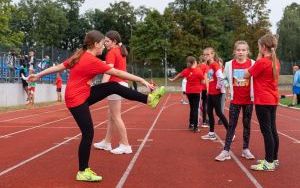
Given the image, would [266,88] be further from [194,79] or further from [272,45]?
[194,79]

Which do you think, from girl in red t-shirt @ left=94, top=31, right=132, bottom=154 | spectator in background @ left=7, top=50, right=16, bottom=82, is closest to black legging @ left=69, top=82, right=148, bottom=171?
girl in red t-shirt @ left=94, top=31, right=132, bottom=154

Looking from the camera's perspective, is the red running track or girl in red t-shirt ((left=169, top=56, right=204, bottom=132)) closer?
the red running track

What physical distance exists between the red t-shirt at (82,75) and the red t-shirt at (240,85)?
2.59 metres

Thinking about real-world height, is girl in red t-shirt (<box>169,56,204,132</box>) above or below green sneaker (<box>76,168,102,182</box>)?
above

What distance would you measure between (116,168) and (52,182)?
127 centimetres

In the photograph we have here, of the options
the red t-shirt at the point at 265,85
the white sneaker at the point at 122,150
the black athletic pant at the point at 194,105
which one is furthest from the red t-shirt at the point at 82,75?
→ the black athletic pant at the point at 194,105

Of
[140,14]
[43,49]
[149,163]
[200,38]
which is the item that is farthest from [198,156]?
[140,14]

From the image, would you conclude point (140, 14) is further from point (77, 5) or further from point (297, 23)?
point (297, 23)

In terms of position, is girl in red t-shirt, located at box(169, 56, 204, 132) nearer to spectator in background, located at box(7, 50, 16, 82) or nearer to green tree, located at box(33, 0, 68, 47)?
spectator in background, located at box(7, 50, 16, 82)

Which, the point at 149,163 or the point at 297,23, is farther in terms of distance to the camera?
the point at 297,23

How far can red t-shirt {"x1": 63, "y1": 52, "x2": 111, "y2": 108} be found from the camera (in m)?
6.85

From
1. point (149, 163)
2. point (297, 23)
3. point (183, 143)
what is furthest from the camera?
point (297, 23)

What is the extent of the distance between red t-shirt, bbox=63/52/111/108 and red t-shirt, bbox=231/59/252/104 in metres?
2.59

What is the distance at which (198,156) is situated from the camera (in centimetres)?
923
